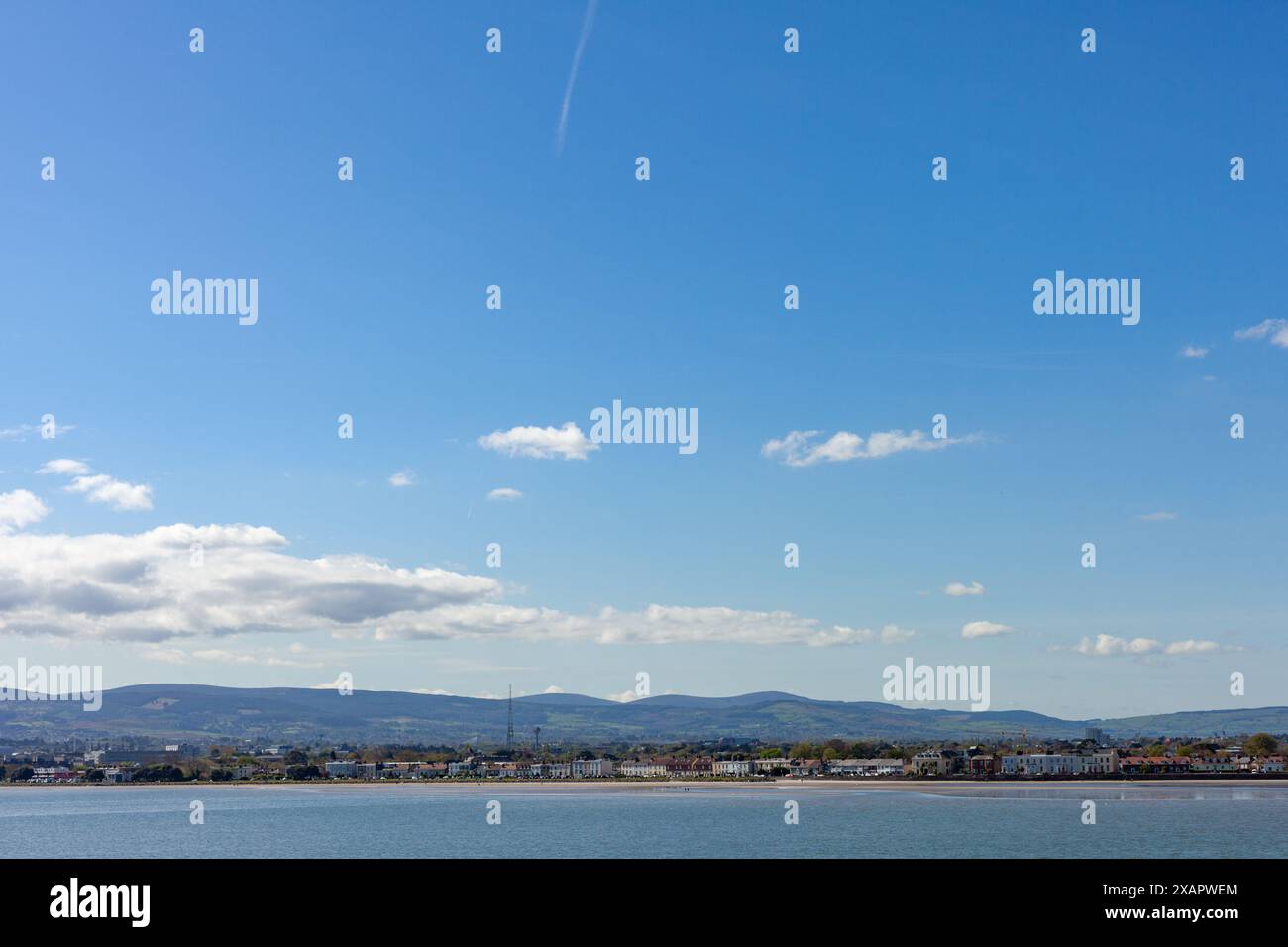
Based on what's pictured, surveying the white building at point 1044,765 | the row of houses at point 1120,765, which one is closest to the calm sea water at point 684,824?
the row of houses at point 1120,765

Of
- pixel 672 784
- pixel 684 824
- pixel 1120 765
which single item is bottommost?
pixel 672 784

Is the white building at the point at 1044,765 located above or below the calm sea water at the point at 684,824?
below

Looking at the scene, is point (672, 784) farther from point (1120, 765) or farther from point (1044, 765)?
point (1120, 765)

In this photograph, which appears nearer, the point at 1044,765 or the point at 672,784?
the point at 672,784

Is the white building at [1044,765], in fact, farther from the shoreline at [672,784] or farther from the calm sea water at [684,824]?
the calm sea water at [684,824]

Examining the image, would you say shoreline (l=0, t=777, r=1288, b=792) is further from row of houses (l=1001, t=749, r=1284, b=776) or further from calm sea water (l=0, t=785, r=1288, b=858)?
row of houses (l=1001, t=749, r=1284, b=776)

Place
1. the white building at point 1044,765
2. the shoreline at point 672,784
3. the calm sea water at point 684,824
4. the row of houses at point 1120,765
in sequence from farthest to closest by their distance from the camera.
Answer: the white building at point 1044,765
the row of houses at point 1120,765
the shoreline at point 672,784
the calm sea water at point 684,824

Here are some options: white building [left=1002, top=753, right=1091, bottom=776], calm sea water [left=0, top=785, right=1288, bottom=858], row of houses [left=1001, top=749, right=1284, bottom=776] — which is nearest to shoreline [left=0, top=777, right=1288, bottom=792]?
calm sea water [left=0, top=785, right=1288, bottom=858]

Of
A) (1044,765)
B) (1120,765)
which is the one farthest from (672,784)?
(1120,765)
